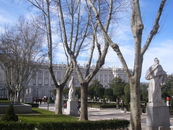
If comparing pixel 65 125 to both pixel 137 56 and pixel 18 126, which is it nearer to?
pixel 18 126

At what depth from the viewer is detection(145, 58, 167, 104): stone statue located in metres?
8.14

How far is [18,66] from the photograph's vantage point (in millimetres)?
25312

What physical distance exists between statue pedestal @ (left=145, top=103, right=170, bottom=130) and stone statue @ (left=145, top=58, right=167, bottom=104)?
273 millimetres

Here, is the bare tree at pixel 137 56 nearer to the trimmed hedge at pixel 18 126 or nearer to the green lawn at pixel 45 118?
the trimmed hedge at pixel 18 126

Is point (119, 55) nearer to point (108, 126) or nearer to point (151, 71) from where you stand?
point (151, 71)

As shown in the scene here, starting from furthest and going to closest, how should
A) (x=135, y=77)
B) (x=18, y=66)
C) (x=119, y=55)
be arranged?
1. (x=18, y=66)
2. (x=119, y=55)
3. (x=135, y=77)

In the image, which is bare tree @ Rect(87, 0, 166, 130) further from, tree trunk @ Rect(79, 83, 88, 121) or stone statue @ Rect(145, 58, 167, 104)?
tree trunk @ Rect(79, 83, 88, 121)

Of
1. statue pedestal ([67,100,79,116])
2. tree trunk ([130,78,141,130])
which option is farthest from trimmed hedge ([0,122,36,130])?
statue pedestal ([67,100,79,116])

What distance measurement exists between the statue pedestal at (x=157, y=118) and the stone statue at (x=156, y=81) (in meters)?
0.27

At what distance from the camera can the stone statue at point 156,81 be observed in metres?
8.14

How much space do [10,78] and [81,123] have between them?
23728 mm

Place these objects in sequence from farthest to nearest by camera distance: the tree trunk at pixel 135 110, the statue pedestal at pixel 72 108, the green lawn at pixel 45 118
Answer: the statue pedestal at pixel 72 108
the green lawn at pixel 45 118
the tree trunk at pixel 135 110

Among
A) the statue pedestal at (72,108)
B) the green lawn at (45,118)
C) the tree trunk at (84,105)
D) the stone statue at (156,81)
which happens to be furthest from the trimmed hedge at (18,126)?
the statue pedestal at (72,108)

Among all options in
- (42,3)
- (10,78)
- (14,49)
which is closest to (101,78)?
(10,78)
